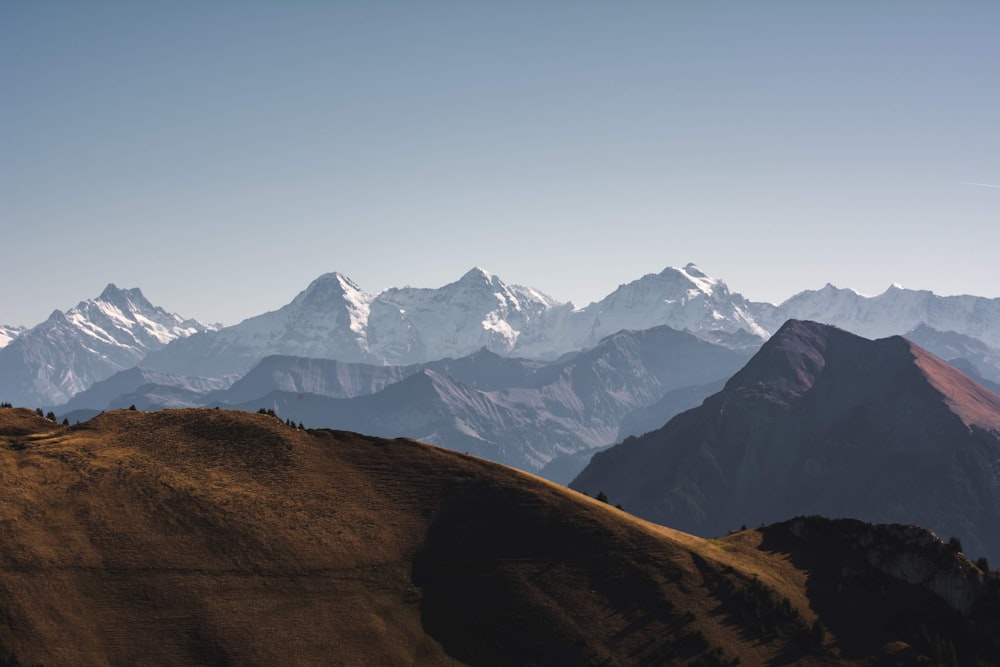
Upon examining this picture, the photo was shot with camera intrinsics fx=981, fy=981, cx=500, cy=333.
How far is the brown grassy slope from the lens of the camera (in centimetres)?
14562

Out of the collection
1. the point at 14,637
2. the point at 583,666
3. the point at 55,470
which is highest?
the point at 55,470

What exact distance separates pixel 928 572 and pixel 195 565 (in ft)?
423

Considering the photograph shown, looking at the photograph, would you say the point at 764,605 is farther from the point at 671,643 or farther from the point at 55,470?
the point at 55,470

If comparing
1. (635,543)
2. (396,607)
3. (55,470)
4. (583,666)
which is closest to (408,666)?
(396,607)

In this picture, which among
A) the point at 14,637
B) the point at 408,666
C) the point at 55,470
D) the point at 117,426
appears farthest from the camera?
the point at 117,426

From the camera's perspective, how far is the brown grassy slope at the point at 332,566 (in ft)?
478

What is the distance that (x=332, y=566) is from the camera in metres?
164

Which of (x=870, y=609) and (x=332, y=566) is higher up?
(x=332, y=566)

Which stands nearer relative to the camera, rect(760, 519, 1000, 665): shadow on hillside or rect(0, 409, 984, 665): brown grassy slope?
rect(0, 409, 984, 665): brown grassy slope

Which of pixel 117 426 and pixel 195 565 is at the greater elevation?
pixel 117 426

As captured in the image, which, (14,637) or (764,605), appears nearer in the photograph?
(14,637)

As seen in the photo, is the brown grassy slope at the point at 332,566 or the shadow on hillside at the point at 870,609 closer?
the brown grassy slope at the point at 332,566

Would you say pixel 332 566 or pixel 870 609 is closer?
pixel 332 566

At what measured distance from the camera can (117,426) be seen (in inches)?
7790
